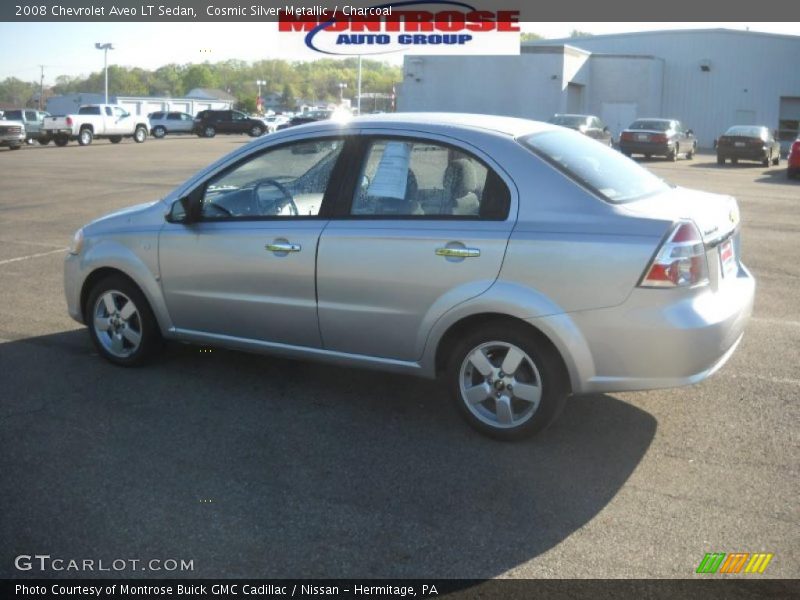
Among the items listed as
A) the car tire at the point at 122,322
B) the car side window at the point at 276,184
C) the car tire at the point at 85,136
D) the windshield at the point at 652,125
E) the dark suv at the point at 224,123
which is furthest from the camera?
the dark suv at the point at 224,123

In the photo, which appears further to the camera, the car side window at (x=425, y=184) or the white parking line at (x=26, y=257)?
the white parking line at (x=26, y=257)

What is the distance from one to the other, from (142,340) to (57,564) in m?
2.63

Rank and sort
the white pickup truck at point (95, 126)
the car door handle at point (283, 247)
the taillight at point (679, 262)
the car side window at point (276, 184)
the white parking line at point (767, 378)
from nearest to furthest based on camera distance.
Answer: the taillight at point (679, 262) < the car door handle at point (283, 247) < the car side window at point (276, 184) < the white parking line at point (767, 378) < the white pickup truck at point (95, 126)

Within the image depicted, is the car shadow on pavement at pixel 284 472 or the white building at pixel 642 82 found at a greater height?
the white building at pixel 642 82

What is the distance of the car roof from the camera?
17.1 feet

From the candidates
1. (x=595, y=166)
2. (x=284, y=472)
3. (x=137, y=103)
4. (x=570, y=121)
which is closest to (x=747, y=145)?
(x=570, y=121)

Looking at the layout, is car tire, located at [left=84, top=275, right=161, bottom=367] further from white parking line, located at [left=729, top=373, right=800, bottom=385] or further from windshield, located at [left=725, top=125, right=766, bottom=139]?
windshield, located at [left=725, top=125, right=766, bottom=139]

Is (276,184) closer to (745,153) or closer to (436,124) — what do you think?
(436,124)

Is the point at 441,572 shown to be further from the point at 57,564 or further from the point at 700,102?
the point at 700,102

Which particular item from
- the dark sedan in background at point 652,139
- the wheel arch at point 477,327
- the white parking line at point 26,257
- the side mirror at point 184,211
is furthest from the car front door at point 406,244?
the dark sedan in background at point 652,139

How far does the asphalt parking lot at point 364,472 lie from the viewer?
3.78 meters

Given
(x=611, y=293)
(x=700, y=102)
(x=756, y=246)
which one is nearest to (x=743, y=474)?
(x=611, y=293)

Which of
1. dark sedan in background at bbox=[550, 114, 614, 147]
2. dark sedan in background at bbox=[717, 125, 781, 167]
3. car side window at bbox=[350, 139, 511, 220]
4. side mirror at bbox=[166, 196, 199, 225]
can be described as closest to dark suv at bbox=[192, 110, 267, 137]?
dark sedan in background at bbox=[550, 114, 614, 147]

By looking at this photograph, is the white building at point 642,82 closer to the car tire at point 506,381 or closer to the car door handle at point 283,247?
the car door handle at point 283,247
